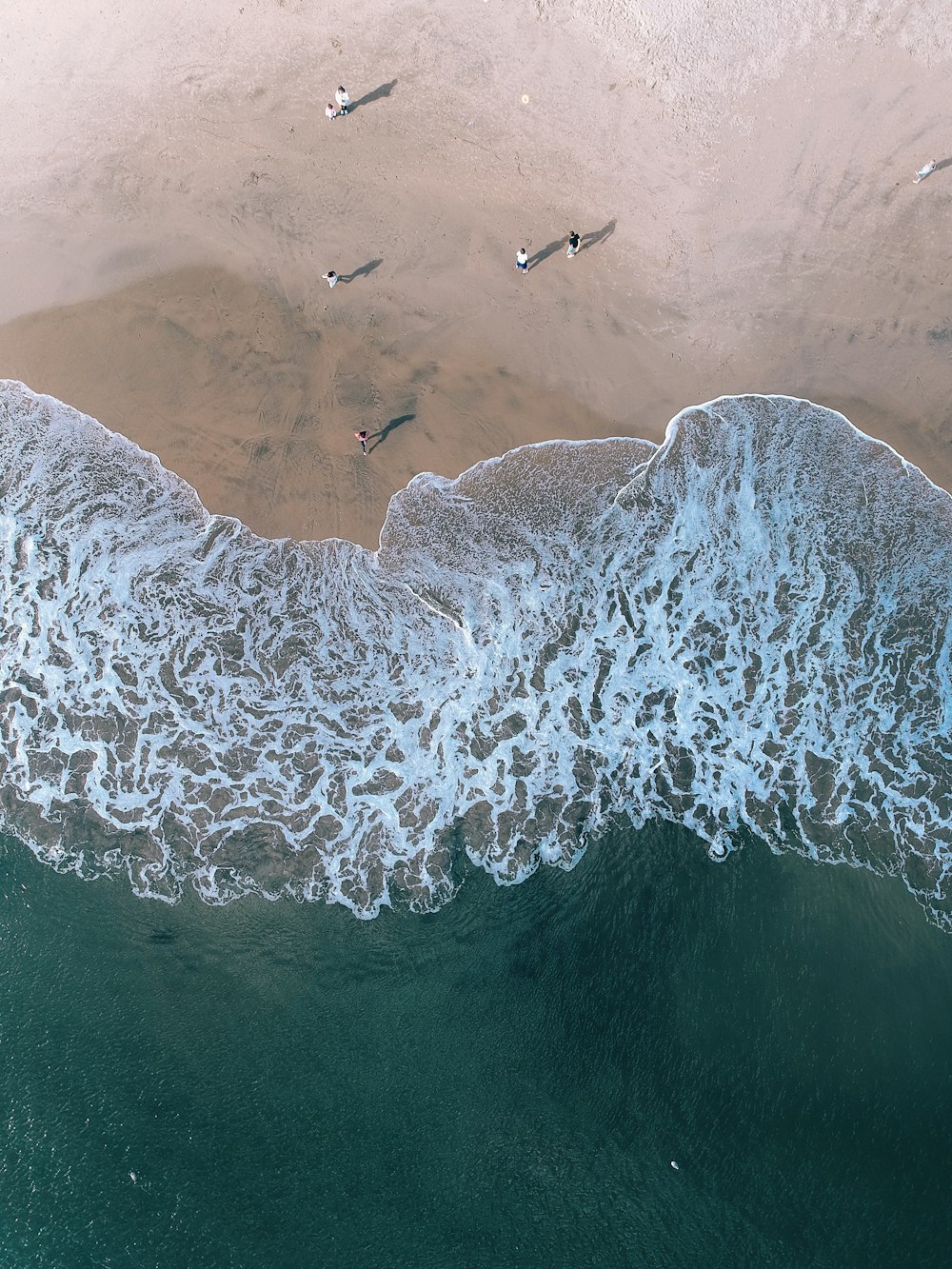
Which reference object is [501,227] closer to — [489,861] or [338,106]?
[338,106]

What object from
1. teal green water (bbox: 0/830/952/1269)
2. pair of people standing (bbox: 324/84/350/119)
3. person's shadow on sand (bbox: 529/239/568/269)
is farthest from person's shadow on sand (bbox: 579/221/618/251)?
teal green water (bbox: 0/830/952/1269)

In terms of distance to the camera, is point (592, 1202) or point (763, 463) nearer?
point (592, 1202)

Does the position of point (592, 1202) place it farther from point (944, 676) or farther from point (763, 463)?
point (763, 463)

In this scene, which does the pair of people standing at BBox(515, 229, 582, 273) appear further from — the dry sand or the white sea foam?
the white sea foam

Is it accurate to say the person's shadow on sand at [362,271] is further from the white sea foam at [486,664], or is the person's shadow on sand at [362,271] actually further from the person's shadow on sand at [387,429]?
the white sea foam at [486,664]

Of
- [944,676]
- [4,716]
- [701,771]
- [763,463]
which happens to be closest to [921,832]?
[944,676]

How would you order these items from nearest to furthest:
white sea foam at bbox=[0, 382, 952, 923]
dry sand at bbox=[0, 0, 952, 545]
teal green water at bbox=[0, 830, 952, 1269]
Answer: teal green water at bbox=[0, 830, 952, 1269] < white sea foam at bbox=[0, 382, 952, 923] < dry sand at bbox=[0, 0, 952, 545]
